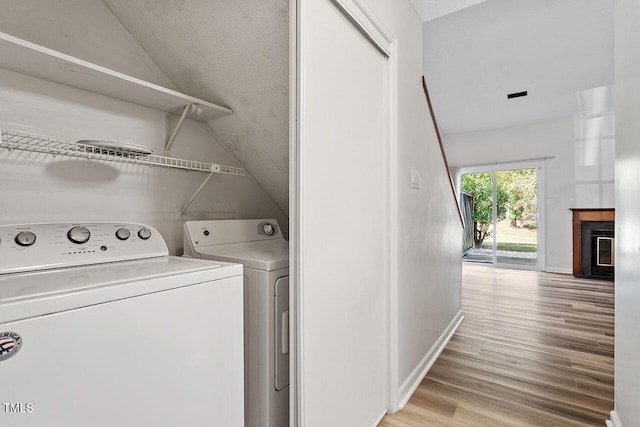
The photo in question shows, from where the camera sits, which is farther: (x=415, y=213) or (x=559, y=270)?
(x=559, y=270)

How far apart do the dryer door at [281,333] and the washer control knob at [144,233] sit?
1.81ft

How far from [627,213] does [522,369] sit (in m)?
1.27

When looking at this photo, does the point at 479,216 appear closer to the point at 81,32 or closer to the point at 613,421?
the point at 613,421

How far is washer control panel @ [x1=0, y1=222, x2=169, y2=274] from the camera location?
945 millimetres

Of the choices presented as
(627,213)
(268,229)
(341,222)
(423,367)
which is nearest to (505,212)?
(423,367)

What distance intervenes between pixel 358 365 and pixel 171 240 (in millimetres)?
1065

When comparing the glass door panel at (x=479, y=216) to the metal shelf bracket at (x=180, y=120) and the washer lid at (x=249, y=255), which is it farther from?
the metal shelf bracket at (x=180, y=120)

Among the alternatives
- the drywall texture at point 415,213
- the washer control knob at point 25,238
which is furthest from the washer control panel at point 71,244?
the drywall texture at point 415,213

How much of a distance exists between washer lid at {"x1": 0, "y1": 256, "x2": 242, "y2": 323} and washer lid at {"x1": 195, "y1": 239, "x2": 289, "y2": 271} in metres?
0.16

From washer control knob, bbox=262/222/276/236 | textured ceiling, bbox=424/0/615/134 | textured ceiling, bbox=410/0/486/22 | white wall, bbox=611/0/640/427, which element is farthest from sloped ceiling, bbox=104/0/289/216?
textured ceiling, bbox=424/0/615/134

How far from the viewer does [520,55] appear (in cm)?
332

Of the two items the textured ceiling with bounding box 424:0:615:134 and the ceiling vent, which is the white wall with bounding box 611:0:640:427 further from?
the ceiling vent

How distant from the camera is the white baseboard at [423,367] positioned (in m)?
1.74

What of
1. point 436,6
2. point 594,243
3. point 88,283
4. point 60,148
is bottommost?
point 594,243
